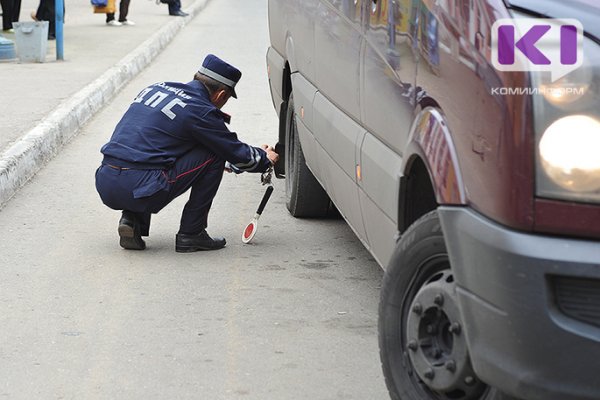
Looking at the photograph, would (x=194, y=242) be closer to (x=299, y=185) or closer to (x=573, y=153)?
(x=299, y=185)

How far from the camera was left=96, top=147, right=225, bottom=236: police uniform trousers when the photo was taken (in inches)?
249

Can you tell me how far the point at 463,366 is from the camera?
343 cm

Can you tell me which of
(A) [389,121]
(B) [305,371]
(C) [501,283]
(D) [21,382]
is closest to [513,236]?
(C) [501,283]

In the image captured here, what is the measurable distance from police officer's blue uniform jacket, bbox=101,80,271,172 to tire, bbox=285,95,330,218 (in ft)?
2.20

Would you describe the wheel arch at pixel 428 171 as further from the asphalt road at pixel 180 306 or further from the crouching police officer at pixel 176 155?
the crouching police officer at pixel 176 155

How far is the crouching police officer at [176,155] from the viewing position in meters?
6.34

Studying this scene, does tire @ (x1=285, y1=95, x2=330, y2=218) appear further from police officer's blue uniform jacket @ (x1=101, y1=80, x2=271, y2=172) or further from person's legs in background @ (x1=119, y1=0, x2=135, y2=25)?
person's legs in background @ (x1=119, y1=0, x2=135, y2=25)

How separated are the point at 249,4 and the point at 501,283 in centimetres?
2359

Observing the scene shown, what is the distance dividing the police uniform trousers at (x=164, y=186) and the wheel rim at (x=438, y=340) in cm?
283

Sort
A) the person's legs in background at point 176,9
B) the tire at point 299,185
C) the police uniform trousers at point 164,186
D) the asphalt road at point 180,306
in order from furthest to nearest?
the person's legs in background at point 176,9 → the tire at point 299,185 → the police uniform trousers at point 164,186 → the asphalt road at point 180,306

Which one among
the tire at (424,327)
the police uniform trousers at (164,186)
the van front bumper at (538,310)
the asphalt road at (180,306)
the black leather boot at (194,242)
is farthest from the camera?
the black leather boot at (194,242)

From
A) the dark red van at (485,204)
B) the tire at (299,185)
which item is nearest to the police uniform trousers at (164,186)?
the tire at (299,185)

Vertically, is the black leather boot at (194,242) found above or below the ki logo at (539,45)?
below

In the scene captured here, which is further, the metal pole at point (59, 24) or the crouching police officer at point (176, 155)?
the metal pole at point (59, 24)
